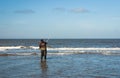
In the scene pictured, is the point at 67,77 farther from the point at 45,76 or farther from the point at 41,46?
the point at 41,46

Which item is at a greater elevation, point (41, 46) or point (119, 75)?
point (41, 46)

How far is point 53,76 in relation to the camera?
15164 millimetres

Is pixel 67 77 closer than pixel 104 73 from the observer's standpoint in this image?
Yes

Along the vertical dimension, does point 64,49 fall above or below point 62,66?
above

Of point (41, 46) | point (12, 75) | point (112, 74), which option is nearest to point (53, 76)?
point (12, 75)

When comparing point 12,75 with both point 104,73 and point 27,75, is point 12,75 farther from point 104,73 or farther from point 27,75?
point 104,73

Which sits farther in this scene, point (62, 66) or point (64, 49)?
point (64, 49)

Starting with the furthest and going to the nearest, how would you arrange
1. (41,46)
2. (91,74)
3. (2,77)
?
(41,46) < (91,74) < (2,77)

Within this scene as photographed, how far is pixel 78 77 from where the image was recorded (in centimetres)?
1480

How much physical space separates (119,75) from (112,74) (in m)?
0.53

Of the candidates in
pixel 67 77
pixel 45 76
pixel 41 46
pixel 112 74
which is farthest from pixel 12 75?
pixel 41 46

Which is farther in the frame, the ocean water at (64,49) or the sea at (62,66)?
the ocean water at (64,49)

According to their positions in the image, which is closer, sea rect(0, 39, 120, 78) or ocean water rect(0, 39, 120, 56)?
sea rect(0, 39, 120, 78)

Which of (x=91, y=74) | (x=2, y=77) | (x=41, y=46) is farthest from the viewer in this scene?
(x=41, y=46)
